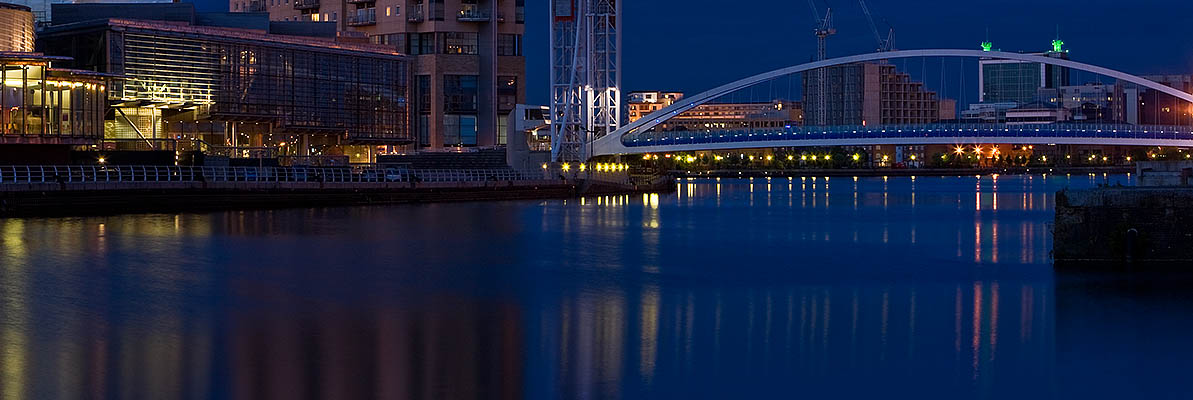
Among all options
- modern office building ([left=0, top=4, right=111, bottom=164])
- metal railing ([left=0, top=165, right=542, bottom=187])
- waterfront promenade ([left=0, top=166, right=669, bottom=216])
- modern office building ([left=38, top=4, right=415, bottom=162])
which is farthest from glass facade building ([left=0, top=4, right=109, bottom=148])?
modern office building ([left=38, top=4, right=415, bottom=162])

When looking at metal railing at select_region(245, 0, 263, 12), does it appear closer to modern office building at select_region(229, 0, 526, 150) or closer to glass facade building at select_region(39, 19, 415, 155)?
modern office building at select_region(229, 0, 526, 150)

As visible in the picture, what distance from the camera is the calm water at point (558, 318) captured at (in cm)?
1953

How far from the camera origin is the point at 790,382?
19.9 meters

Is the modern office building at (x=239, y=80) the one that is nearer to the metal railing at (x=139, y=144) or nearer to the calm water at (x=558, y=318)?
the metal railing at (x=139, y=144)

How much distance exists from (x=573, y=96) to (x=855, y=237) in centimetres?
4905

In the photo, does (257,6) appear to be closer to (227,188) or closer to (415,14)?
(415,14)

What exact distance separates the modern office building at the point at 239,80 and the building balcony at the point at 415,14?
551 centimetres

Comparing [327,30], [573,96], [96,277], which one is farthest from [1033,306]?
[327,30]

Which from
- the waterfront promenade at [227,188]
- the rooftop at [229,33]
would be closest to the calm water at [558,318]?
the waterfront promenade at [227,188]

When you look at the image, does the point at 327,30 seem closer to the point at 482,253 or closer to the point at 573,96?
the point at 573,96

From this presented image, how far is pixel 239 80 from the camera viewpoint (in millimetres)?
90125

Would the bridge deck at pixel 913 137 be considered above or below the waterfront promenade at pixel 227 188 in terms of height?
above

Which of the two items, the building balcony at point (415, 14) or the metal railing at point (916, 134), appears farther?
the building balcony at point (415, 14)

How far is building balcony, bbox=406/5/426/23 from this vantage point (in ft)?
366
